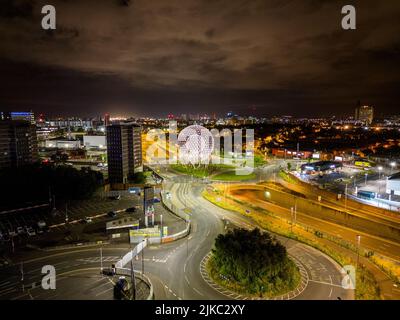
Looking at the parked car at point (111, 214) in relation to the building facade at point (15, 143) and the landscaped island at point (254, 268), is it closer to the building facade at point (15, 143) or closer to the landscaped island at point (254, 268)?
the landscaped island at point (254, 268)

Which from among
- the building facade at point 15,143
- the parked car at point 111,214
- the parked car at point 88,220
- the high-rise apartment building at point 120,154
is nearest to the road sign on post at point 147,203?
the parked car at point 111,214

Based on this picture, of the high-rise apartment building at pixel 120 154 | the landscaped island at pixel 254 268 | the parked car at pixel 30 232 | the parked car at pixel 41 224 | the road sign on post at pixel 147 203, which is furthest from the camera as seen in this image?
the high-rise apartment building at pixel 120 154

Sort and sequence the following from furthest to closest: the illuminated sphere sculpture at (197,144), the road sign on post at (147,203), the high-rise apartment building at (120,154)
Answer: the illuminated sphere sculpture at (197,144)
the high-rise apartment building at (120,154)
the road sign on post at (147,203)

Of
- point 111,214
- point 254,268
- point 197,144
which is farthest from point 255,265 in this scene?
point 197,144

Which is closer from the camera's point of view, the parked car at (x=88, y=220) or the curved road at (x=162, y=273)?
the curved road at (x=162, y=273)

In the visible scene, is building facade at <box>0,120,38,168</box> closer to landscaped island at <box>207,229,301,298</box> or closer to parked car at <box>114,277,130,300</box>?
parked car at <box>114,277,130,300</box>
